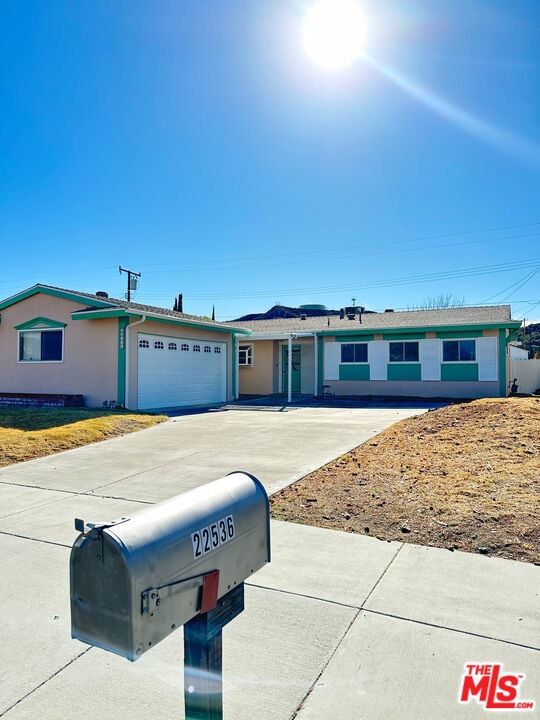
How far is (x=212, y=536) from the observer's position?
5.60 ft

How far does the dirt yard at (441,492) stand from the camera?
443 cm

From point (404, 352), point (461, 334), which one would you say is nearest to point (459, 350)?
point (461, 334)

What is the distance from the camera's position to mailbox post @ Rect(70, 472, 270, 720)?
142cm

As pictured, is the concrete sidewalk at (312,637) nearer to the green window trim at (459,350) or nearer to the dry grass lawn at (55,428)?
the dry grass lawn at (55,428)

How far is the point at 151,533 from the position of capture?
151 centimetres

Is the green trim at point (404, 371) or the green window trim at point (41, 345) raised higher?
the green window trim at point (41, 345)

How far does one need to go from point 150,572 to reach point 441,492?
4794mm

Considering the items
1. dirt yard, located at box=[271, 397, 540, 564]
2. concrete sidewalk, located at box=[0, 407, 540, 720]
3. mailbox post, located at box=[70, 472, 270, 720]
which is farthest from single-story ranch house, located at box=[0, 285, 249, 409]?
mailbox post, located at box=[70, 472, 270, 720]

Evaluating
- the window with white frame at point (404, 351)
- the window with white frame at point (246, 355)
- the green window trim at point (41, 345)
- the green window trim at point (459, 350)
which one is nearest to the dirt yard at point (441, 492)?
the green window trim at point (459, 350)

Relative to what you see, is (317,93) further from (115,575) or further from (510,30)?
(115,575)

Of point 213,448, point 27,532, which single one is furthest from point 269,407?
point 27,532

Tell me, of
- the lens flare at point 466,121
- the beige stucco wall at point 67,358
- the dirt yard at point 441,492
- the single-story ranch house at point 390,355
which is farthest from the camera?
the single-story ranch house at point 390,355

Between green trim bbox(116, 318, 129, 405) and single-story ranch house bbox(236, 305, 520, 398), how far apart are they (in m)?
6.46

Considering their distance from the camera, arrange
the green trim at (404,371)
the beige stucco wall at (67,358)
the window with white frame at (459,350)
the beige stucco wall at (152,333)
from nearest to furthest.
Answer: the beige stucco wall at (152,333) < the beige stucco wall at (67,358) < the window with white frame at (459,350) < the green trim at (404,371)
